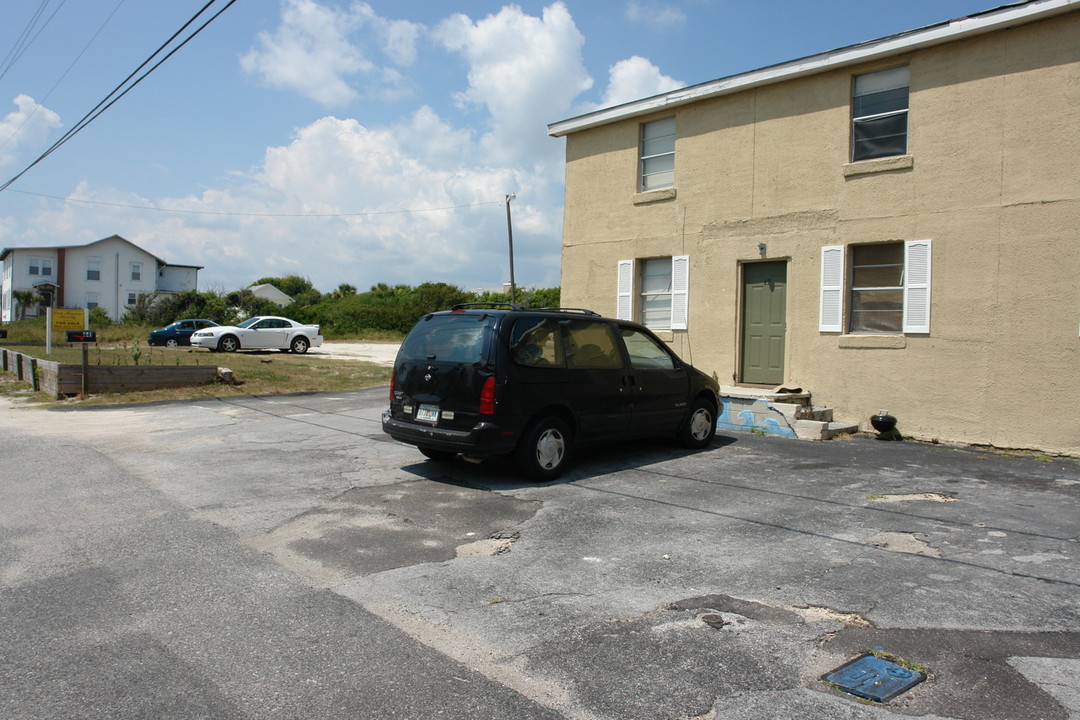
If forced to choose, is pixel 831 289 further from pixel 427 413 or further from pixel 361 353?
pixel 361 353

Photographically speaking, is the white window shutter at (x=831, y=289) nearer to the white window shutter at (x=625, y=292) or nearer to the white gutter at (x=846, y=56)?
the white gutter at (x=846, y=56)

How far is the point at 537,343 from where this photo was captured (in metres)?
7.83

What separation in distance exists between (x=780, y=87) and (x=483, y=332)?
7.87 m

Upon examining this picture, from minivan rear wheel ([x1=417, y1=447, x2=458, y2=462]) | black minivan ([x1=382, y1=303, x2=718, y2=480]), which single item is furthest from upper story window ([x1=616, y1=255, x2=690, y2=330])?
minivan rear wheel ([x1=417, y1=447, x2=458, y2=462])

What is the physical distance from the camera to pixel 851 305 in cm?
1172

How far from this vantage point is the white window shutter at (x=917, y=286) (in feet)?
35.4

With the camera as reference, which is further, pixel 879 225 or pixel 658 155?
pixel 658 155

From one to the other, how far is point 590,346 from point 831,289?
526cm

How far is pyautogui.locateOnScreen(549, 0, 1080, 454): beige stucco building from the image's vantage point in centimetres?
→ 984

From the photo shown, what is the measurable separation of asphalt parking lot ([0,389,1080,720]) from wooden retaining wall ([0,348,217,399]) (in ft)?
22.9

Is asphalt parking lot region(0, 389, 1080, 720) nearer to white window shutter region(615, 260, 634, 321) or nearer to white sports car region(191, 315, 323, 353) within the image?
white window shutter region(615, 260, 634, 321)

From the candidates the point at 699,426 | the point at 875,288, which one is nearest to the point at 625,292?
the point at 875,288

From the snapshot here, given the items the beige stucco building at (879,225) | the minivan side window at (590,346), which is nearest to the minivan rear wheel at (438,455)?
the minivan side window at (590,346)

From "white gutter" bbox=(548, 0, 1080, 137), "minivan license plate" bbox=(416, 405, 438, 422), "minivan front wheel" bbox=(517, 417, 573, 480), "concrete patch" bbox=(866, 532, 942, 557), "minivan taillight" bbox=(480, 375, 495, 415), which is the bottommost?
"concrete patch" bbox=(866, 532, 942, 557)
